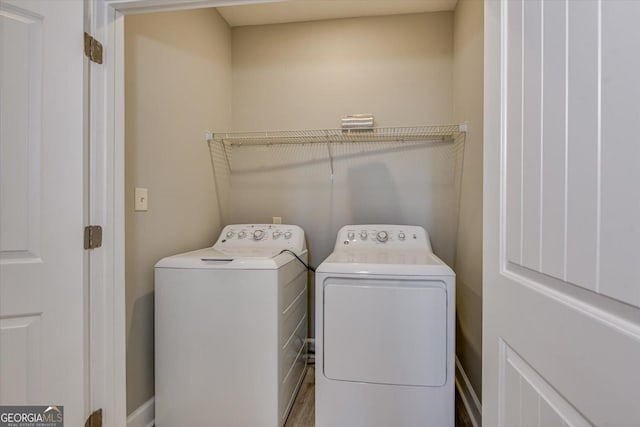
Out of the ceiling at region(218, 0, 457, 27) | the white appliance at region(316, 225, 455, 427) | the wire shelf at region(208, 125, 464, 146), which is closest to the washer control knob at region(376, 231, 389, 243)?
the white appliance at region(316, 225, 455, 427)

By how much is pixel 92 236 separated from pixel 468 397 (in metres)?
2.06

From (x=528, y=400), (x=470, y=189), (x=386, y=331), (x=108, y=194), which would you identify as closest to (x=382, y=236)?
(x=470, y=189)

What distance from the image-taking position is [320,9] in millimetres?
2230

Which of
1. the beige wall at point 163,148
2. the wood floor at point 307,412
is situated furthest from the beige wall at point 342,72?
the wood floor at point 307,412

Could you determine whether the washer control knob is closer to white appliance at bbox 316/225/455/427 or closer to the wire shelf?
white appliance at bbox 316/225/455/427

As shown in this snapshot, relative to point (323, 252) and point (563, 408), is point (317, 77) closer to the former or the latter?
point (323, 252)

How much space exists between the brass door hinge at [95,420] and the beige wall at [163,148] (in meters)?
0.26

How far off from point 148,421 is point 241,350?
66 cm

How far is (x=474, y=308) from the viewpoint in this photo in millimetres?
1662

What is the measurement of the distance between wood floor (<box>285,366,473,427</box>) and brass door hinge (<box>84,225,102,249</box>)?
133cm

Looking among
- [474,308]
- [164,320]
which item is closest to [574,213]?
[474,308]

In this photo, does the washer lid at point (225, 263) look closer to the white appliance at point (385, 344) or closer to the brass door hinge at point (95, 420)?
the white appliance at point (385, 344)

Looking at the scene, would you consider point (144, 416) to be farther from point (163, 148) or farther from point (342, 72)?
point (342, 72)

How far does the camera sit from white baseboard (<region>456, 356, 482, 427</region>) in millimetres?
1505
